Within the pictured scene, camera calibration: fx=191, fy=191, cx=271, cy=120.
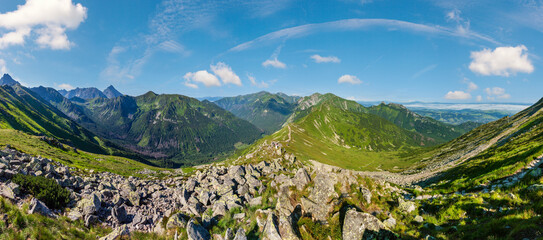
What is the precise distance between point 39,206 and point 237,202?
15469mm

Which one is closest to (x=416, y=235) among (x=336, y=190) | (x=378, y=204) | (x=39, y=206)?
(x=378, y=204)

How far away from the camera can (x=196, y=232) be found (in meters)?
14.4

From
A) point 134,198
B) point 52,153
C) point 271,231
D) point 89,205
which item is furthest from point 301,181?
point 52,153

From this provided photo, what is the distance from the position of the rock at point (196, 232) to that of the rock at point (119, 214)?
10.9 meters

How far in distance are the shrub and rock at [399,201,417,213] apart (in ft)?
99.0

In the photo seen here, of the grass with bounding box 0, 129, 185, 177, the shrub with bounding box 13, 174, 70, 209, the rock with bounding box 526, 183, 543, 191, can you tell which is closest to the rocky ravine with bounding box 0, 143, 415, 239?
the shrub with bounding box 13, 174, 70, 209

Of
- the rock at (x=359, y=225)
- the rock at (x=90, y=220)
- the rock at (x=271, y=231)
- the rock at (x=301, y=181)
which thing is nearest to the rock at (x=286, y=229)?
the rock at (x=271, y=231)

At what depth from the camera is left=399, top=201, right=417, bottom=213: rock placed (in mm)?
13694

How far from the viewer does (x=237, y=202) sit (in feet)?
67.3

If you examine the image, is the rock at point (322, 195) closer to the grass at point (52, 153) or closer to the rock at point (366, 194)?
the rock at point (366, 194)

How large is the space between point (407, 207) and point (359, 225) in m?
6.38

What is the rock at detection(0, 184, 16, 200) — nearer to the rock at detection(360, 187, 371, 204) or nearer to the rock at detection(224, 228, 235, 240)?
the rock at detection(224, 228, 235, 240)

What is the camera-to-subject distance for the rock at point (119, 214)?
19.8 metres

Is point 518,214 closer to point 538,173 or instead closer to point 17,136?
point 538,173
